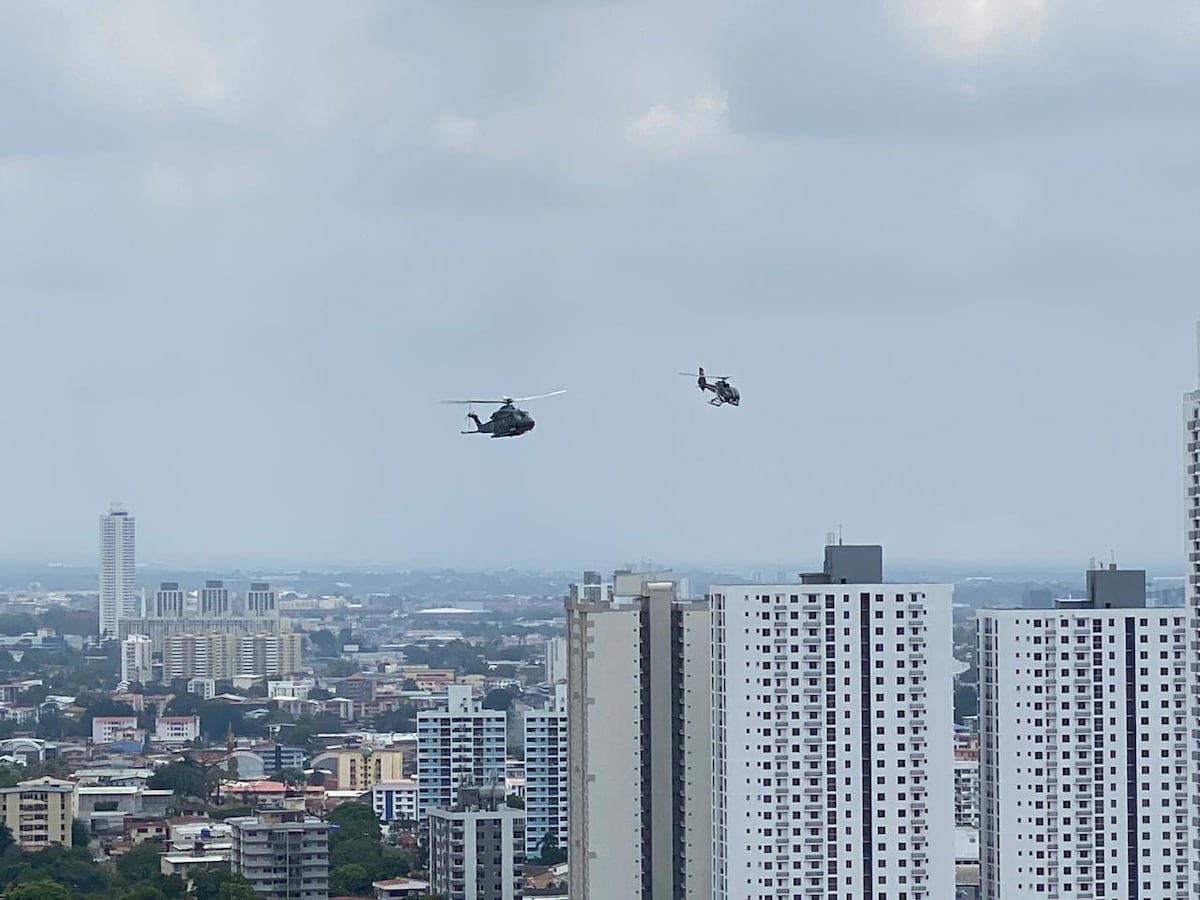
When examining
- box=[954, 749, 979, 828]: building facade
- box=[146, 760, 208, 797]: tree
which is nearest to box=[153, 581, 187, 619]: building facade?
box=[146, 760, 208, 797]: tree

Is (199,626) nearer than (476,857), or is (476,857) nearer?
(476,857)

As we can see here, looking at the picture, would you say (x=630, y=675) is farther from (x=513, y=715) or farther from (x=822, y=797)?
(x=513, y=715)

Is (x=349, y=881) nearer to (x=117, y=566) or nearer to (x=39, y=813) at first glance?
(x=39, y=813)

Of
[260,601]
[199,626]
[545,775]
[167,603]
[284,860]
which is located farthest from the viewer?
[167,603]

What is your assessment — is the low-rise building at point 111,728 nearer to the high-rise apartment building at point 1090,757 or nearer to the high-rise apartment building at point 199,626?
the high-rise apartment building at point 199,626

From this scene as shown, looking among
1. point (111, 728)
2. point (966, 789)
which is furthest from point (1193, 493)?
point (111, 728)

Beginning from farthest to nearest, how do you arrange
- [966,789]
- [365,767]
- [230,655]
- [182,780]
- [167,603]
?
1. [167,603]
2. [230,655]
3. [365,767]
4. [182,780]
5. [966,789]
